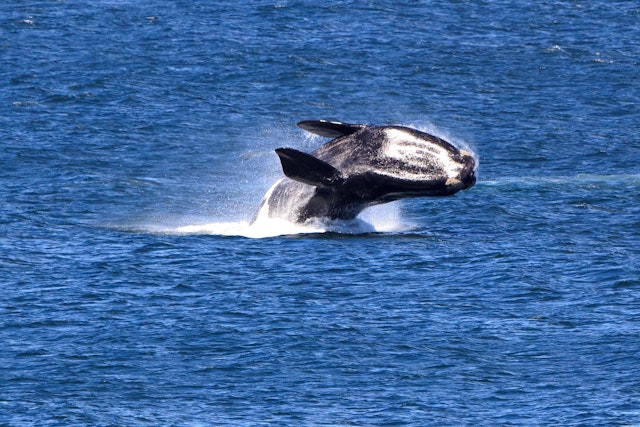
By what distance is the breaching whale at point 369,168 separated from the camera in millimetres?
37625

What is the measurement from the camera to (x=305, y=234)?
41344 millimetres

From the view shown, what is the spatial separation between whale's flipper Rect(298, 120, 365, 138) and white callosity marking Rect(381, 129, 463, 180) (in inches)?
41.5

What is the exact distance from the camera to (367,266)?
3869 cm

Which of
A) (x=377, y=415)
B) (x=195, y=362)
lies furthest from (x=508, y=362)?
(x=195, y=362)

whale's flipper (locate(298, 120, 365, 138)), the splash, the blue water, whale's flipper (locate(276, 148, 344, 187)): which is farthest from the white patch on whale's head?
the splash

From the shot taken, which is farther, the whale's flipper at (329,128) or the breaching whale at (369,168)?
the whale's flipper at (329,128)

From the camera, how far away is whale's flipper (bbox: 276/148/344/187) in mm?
37094

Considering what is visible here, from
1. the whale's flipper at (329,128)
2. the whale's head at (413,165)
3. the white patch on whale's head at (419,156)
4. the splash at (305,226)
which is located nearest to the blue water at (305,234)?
the splash at (305,226)

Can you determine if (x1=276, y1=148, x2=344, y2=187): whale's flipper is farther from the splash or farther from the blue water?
the splash

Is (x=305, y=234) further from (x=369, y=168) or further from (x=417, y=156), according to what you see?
(x=417, y=156)

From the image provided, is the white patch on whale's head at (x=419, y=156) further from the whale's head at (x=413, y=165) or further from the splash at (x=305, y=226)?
the splash at (x=305, y=226)

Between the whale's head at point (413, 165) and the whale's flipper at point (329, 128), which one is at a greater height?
the whale's flipper at point (329, 128)

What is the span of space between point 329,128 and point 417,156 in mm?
2445

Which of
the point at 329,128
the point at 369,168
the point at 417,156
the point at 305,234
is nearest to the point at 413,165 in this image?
the point at 417,156
